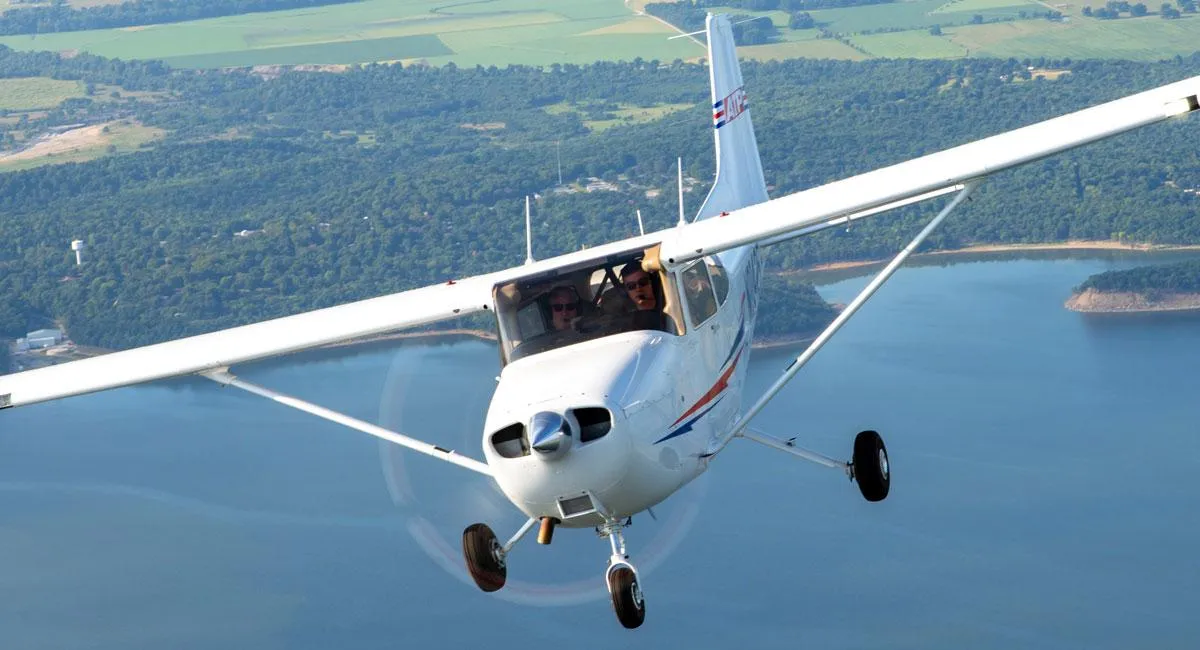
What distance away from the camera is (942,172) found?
15430 mm

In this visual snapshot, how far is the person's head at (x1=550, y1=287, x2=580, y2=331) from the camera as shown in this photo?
14391mm

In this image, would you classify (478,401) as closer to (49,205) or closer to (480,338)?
(480,338)

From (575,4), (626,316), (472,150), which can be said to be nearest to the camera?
(626,316)

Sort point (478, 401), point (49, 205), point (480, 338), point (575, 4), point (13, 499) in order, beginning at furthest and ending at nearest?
point (575, 4), point (49, 205), point (480, 338), point (13, 499), point (478, 401)

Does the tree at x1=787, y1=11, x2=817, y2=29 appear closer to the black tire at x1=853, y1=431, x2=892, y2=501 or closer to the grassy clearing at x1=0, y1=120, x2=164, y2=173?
the grassy clearing at x1=0, y1=120, x2=164, y2=173

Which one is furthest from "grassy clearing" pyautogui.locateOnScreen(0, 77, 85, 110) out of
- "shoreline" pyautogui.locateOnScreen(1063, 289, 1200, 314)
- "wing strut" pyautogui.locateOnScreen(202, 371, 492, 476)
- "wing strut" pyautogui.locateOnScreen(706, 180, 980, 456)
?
"wing strut" pyautogui.locateOnScreen(706, 180, 980, 456)

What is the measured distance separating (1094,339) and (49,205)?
283ft

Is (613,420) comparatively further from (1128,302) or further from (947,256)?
(947,256)

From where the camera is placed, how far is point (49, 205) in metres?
147

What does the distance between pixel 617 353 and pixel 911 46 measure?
16258 centimetres

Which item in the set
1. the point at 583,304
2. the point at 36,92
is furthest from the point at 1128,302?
the point at 36,92

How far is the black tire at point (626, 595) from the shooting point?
1341 centimetres

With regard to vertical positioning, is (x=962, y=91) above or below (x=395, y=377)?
below

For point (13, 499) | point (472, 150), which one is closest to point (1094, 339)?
point (13, 499)
